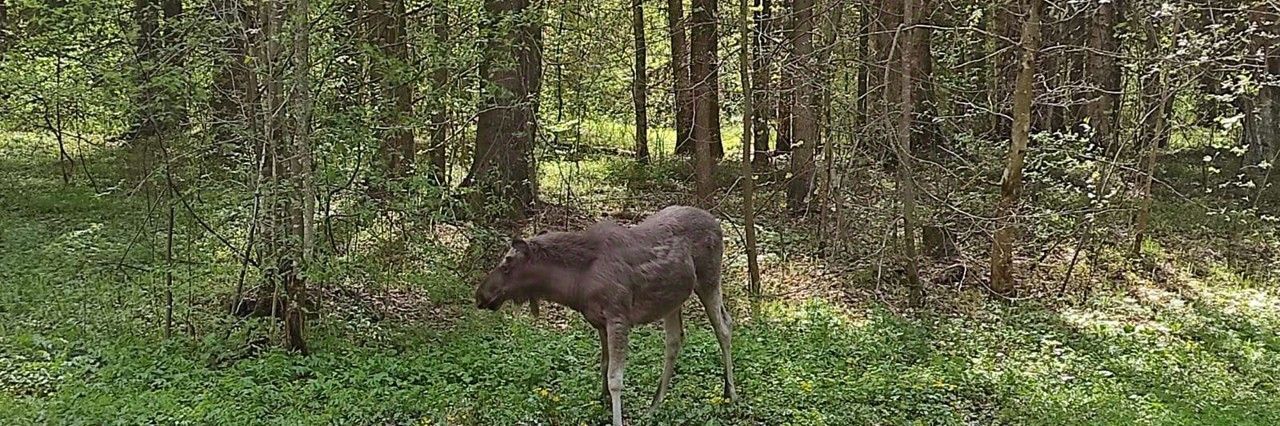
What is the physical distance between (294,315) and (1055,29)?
1158 cm

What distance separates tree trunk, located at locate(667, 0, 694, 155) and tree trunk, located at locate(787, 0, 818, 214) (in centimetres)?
109

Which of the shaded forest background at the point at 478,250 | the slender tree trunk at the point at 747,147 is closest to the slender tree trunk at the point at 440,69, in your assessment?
the shaded forest background at the point at 478,250

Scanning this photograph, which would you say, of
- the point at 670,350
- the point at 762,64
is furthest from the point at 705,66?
the point at 670,350

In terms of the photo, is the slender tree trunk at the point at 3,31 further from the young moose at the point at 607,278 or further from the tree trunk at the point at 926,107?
the tree trunk at the point at 926,107

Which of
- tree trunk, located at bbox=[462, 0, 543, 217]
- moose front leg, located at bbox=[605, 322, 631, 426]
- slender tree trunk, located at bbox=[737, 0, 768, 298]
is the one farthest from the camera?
tree trunk, located at bbox=[462, 0, 543, 217]

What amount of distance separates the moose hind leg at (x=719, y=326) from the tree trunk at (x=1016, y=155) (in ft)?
12.2

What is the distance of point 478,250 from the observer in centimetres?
886

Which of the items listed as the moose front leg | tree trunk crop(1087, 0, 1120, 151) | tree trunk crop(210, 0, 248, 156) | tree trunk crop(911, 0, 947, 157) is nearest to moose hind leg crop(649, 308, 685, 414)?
the moose front leg

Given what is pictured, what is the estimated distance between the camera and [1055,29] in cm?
1417

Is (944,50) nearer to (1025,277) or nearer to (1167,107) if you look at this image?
(1167,107)

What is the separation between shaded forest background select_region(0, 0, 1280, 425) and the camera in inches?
261

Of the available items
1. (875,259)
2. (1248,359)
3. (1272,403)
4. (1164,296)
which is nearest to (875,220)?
(875,259)

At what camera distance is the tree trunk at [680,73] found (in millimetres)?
10212

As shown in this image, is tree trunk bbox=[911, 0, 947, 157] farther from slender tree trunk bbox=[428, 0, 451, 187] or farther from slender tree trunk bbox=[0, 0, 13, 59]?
slender tree trunk bbox=[0, 0, 13, 59]
